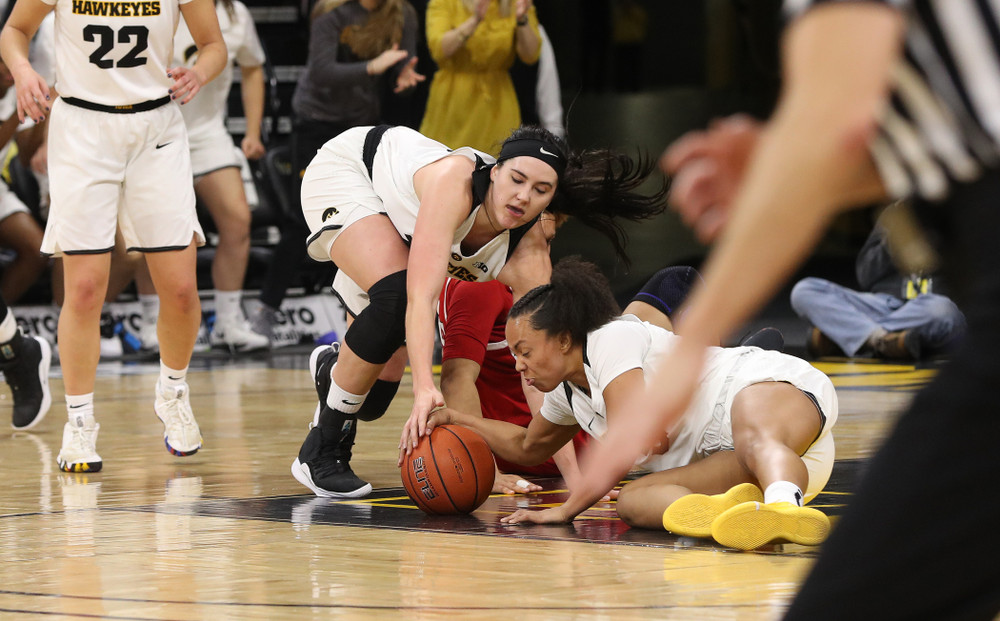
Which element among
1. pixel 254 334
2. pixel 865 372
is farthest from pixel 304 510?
pixel 254 334

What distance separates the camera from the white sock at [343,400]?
404cm

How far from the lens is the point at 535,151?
12.5 ft

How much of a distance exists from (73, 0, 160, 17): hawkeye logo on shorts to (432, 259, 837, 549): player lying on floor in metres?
1.83

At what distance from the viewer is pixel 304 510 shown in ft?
12.2

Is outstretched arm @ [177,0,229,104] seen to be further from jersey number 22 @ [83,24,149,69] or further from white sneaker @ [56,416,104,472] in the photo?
white sneaker @ [56,416,104,472]

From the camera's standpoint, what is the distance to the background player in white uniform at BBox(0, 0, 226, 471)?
448 cm

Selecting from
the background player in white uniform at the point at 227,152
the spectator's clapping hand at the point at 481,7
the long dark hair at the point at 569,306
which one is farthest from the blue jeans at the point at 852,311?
the long dark hair at the point at 569,306

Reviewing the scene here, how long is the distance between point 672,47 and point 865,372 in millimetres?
6030

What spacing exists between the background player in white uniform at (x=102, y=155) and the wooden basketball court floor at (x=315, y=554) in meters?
0.49

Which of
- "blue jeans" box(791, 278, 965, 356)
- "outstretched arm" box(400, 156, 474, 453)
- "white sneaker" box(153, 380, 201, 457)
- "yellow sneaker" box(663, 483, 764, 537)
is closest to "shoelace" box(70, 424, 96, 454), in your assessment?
"white sneaker" box(153, 380, 201, 457)

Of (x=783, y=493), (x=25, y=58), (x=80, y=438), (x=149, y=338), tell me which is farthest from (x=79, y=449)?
(x=149, y=338)

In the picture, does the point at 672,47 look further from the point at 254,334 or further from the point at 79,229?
the point at 79,229

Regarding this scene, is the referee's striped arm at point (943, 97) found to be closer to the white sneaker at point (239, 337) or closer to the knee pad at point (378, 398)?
the knee pad at point (378, 398)

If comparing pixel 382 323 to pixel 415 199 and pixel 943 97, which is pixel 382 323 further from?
pixel 943 97
